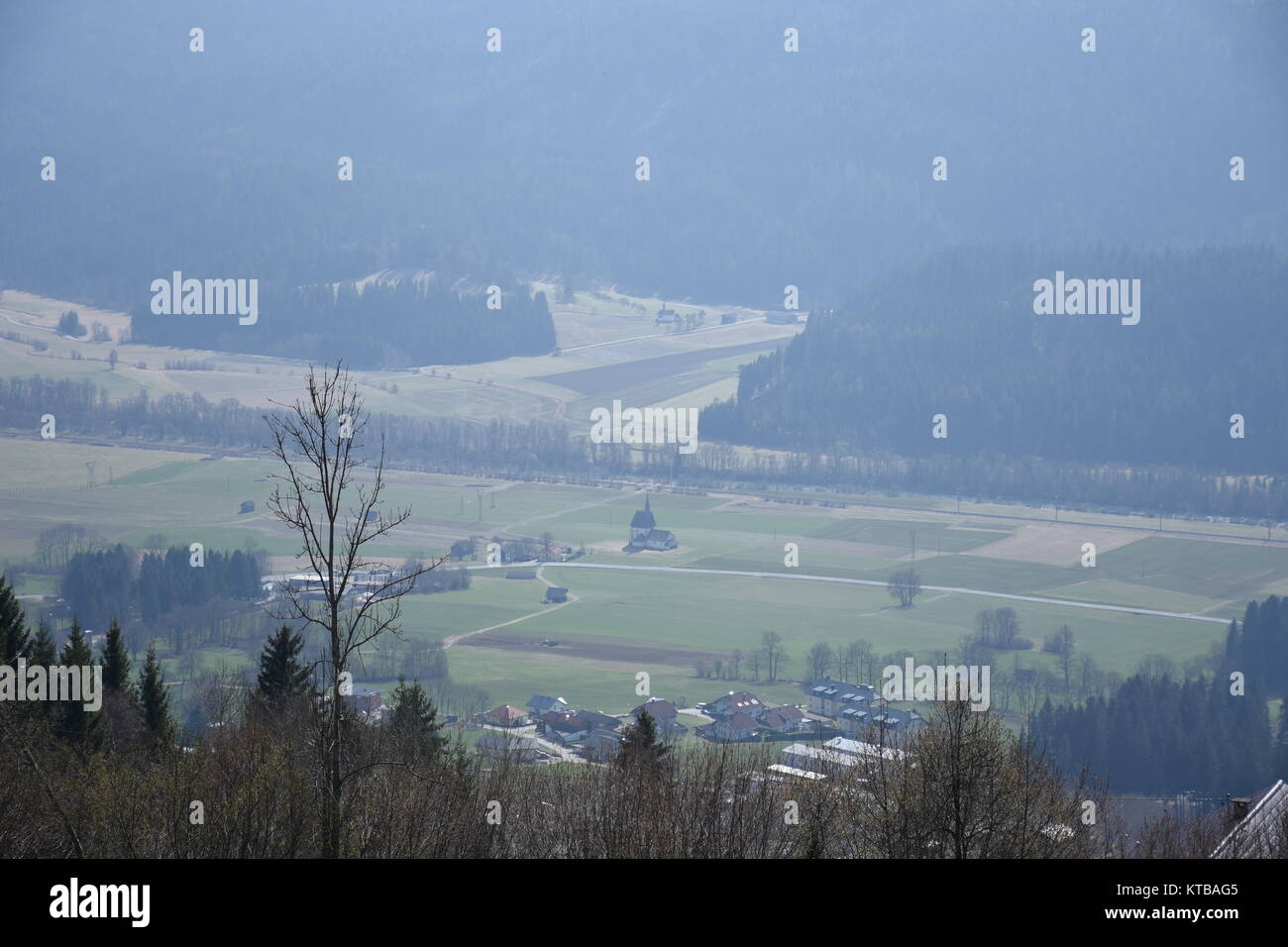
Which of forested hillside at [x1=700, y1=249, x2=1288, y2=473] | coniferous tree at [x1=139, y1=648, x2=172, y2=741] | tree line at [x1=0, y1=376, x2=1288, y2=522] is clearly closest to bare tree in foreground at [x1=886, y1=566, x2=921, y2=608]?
tree line at [x1=0, y1=376, x2=1288, y2=522]

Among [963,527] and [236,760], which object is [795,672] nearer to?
[963,527]

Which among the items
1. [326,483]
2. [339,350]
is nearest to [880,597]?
[326,483]

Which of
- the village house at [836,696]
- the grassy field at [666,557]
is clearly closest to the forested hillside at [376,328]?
the grassy field at [666,557]

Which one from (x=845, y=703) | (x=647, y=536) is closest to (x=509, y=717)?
(x=845, y=703)

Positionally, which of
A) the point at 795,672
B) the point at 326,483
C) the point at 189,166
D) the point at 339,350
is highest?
the point at 189,166

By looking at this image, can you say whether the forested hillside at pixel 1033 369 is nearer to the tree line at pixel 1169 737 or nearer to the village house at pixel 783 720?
the tree line at pixel 1169 737

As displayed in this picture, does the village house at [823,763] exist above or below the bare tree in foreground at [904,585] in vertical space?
above
